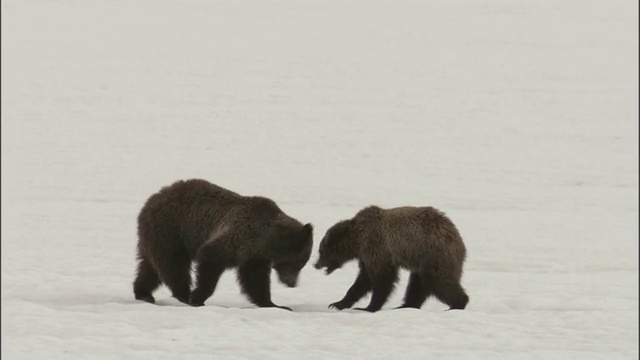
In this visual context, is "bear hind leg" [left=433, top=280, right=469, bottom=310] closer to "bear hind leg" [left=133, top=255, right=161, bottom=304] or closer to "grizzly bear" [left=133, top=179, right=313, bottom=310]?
"grizzly bear" [left=133, top=179, right=313, bottom=310]

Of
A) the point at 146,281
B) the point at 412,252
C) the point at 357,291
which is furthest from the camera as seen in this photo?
the point at 357,291

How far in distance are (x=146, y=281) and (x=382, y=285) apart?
2.41 metres

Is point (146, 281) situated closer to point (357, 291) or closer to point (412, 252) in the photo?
point (357, 291)

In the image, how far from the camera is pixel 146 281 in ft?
38.9

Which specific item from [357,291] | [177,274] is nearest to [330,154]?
[357,291]

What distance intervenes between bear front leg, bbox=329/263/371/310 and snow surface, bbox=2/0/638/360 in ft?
1.11

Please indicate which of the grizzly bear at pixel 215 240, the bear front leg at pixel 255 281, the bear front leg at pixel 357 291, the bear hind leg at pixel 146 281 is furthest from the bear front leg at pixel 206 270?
the bear front leg at pixel 357 291

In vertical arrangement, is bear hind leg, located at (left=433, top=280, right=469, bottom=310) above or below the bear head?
below

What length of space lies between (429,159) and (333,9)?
25.1 m

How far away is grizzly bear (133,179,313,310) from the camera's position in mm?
11102

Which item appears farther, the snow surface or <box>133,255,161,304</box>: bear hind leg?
<box>133,255,161,304</box>: bear hind leg

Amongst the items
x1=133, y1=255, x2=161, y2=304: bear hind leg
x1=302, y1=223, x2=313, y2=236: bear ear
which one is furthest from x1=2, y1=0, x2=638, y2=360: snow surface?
x1=302, y1=223, x2=313, y2=236: bear ear

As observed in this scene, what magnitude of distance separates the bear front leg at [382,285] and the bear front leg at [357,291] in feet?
1.46

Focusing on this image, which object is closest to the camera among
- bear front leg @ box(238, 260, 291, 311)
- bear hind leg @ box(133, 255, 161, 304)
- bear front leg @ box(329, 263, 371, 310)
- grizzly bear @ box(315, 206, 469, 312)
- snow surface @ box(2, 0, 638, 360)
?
snow surface @ box(2, 0, 638, 360)
